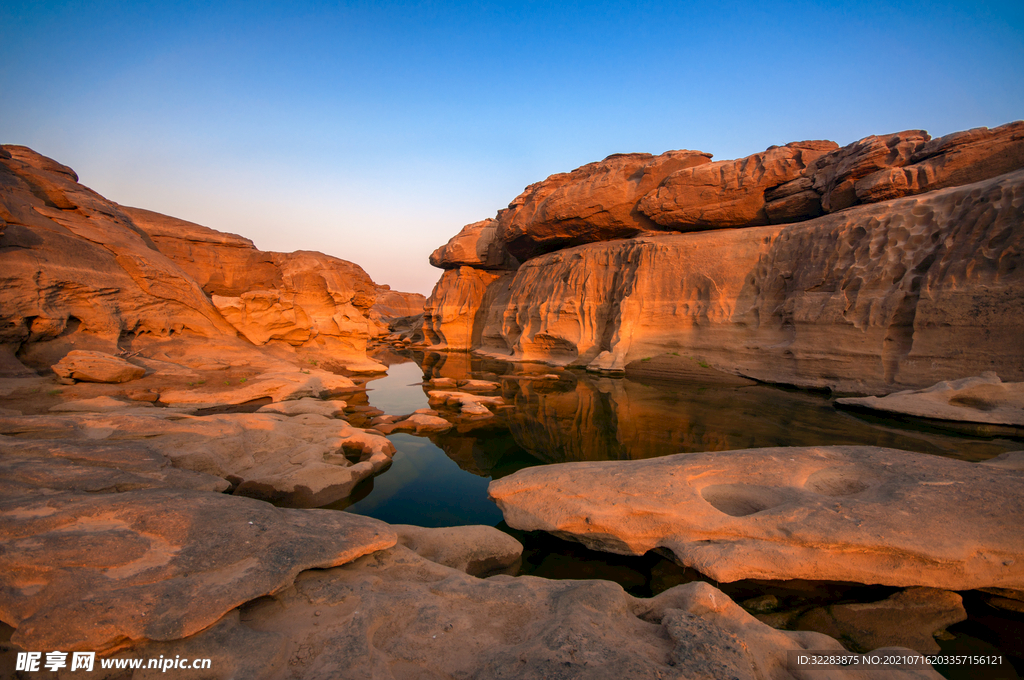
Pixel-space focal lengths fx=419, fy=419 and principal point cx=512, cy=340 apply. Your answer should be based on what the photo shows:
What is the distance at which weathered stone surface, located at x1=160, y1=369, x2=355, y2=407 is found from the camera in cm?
717

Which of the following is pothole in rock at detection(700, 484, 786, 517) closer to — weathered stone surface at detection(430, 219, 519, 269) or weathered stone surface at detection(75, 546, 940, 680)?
weathered stone surface at detection(75, 546, 940, 680)

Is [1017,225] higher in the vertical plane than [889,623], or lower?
higher

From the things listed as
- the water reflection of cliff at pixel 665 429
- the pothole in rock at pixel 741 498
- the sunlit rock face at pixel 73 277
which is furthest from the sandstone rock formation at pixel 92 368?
the pothole in rock at pixel 741 498

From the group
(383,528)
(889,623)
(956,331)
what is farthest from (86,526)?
(956,331)

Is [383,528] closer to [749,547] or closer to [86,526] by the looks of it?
[86,526]

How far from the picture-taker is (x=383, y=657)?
1.79 metres

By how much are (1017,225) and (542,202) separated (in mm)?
14406

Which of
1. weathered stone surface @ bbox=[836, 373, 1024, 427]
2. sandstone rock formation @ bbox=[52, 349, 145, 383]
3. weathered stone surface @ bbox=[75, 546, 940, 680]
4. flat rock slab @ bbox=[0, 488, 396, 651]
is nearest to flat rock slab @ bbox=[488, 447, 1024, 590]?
weathered stone surface @ bbox=[75, 546, 940, 680]

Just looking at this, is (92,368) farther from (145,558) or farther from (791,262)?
(791,262)

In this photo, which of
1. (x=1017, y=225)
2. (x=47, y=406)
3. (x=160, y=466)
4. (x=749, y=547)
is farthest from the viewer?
(x=1017, y=225)

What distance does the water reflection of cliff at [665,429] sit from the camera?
614 centimetres

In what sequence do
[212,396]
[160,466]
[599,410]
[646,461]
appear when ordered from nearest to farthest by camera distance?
[160,466]
[646,461]
[212,396]
[599,410]

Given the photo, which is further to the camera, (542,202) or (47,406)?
(542,202)

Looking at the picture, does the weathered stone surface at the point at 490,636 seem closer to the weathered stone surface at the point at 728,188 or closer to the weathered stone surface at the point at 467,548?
the weathered stone surface at the point at 467,548
